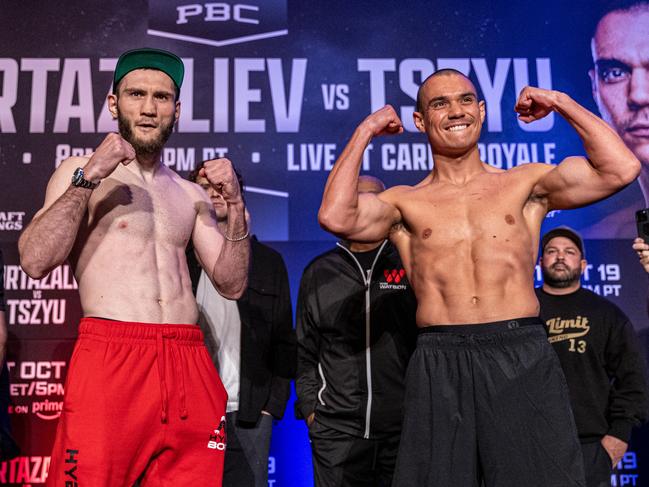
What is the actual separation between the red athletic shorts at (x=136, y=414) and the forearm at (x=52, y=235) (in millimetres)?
225

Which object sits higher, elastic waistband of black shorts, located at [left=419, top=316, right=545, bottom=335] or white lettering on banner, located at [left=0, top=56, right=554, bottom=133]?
white lettering on banner, located at [left=0, top=56, right=554, bottom=133]

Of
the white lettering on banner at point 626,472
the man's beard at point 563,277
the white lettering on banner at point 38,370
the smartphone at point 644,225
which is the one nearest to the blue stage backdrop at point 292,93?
the white lettering on banner at point 626,472

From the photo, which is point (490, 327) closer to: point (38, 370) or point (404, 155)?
point (404, 155)

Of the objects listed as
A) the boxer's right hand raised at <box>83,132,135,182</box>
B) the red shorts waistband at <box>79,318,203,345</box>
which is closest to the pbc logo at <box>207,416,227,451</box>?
the red shorts waistband at <box>79,318,203,345</box>

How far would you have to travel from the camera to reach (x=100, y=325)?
2.12 m

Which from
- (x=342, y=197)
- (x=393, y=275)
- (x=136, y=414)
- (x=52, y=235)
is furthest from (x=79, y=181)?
(x=393, y=275)

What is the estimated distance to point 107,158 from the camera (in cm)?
210

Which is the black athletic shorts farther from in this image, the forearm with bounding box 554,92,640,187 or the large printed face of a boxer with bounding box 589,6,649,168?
the large printed face of a boxer with bounding box 589,6,649,168

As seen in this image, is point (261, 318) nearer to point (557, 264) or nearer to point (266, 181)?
point (266, 181)

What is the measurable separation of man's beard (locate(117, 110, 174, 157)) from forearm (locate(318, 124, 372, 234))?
59 cm

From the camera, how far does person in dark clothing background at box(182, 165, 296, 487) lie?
3.17 meters

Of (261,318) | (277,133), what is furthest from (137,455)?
(277,133)

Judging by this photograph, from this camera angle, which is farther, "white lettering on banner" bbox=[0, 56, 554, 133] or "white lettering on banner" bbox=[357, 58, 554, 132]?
"white lettering on banner" bbox=[357, 58, 554, 132]

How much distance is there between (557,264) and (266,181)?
1.70m
